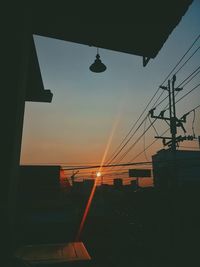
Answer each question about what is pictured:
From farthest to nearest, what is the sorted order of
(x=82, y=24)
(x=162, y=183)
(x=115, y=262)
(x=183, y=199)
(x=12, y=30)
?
(x=162, y=183) < (x=183, y=199) < (x=115, y=262) < (x=82, y=24) < (x=12, y=30)

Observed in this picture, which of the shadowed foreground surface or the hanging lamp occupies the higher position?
the hanging lamp

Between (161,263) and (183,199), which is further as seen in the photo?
(183,199)

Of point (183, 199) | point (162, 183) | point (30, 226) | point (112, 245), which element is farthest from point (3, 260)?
point (162, 183)

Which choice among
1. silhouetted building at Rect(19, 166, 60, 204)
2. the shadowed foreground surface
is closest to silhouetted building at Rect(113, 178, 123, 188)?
the shadowed foreground surface

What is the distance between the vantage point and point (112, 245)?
15133 millimetres

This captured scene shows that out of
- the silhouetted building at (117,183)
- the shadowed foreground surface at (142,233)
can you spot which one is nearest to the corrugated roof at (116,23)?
the shadowed foreground surface at (142,233)

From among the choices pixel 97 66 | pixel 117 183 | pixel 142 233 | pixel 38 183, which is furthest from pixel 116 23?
pixel 117 183

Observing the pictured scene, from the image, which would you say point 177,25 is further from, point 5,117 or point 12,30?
point 5,117

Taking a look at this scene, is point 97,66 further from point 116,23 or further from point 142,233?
point 142,233

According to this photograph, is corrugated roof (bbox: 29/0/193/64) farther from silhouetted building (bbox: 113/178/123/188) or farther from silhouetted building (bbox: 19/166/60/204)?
silhouetted building (bbox: 113/178/123/188)

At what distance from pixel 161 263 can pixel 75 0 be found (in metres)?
10.9

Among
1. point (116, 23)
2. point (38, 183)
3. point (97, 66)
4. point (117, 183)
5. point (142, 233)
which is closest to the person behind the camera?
point (116, 23)

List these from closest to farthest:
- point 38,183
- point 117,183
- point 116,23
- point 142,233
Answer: point 116,23
point 38,183
point 142,233
point 117,183

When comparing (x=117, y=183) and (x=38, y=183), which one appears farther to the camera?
(x=117, y=183)
